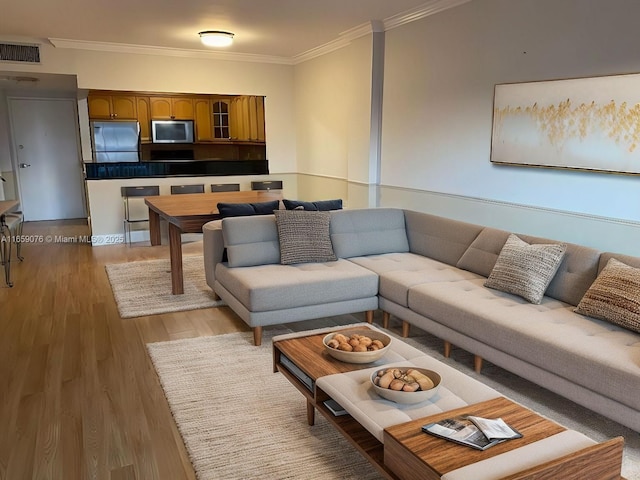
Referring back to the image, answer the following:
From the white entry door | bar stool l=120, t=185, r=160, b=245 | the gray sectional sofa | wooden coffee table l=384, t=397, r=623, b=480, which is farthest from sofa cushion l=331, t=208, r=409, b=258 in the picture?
the white entry door

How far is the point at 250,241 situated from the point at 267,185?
3984mm

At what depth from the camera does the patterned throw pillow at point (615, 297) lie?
2.58 meters

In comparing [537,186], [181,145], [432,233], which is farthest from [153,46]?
[537,186]

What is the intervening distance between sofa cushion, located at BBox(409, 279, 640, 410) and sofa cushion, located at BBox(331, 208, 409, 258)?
950mm

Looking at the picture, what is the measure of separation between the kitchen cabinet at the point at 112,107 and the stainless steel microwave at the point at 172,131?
365 mm

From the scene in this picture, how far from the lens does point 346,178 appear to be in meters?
6.75

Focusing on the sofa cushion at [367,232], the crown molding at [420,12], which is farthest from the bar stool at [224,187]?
the sofa cushion at [367,232]

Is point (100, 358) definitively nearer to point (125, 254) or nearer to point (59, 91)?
point (125, 254)

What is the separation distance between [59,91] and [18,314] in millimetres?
5702

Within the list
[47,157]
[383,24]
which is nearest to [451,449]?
[383,24]

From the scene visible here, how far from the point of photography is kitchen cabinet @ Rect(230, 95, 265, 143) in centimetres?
804

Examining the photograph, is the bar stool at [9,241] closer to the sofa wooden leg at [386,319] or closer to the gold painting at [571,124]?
the sofa wooden leg at [386,319]

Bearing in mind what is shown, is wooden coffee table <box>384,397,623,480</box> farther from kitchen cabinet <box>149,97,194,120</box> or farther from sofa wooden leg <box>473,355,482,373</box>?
kitchen cabinet <box>149,97,194,120</box>

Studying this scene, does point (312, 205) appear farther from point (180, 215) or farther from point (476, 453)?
point (476, 453)
